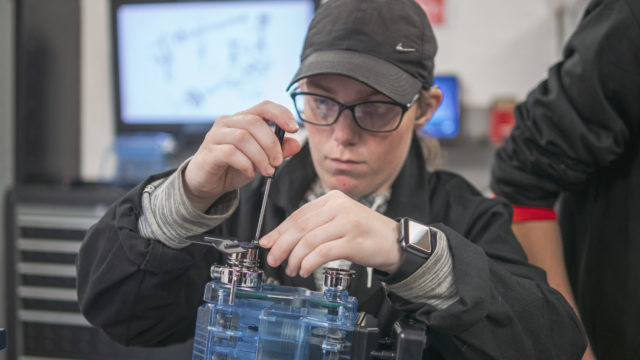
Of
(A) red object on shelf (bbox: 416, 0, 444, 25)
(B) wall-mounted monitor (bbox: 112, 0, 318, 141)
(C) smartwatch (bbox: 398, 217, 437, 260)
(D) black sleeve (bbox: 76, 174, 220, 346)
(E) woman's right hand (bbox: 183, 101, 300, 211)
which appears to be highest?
(A) red object on shelf (bbox: 416, 0, 444, 25)

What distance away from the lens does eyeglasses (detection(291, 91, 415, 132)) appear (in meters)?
0.89

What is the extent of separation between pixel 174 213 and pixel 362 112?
37cm

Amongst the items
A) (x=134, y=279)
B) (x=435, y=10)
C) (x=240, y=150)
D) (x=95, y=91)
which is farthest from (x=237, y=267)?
(x=95, y=91)

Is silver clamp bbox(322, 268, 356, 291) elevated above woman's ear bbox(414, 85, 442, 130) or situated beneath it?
situated beneath

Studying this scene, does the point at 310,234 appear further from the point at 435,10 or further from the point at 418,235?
the point at 435,10

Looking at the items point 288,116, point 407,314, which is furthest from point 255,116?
point 407,314

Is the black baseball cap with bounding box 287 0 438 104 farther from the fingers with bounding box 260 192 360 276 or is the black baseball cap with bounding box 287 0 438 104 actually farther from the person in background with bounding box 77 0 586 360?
the fingers with bounding box 260 192 360 276

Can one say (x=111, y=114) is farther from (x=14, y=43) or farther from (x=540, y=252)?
(x=540, y=252)

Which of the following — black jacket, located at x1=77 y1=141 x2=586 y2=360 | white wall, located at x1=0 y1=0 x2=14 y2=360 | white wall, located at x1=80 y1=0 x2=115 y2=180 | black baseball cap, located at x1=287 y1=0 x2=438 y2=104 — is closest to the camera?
black jacket, located at x1=77 y1=141 x2=586 y2=360

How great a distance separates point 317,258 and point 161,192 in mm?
334

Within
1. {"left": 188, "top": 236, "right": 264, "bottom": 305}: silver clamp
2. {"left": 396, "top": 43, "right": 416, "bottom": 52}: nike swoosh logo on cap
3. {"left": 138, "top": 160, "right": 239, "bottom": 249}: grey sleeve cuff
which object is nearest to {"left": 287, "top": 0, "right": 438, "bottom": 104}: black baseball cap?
{"left": 396, "top": 43, "right": 416, "bottom": 52}: nike swoosh logo on cap

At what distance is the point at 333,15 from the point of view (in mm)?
919

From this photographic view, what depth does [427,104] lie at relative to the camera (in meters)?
1.04

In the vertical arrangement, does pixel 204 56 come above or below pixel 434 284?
above
